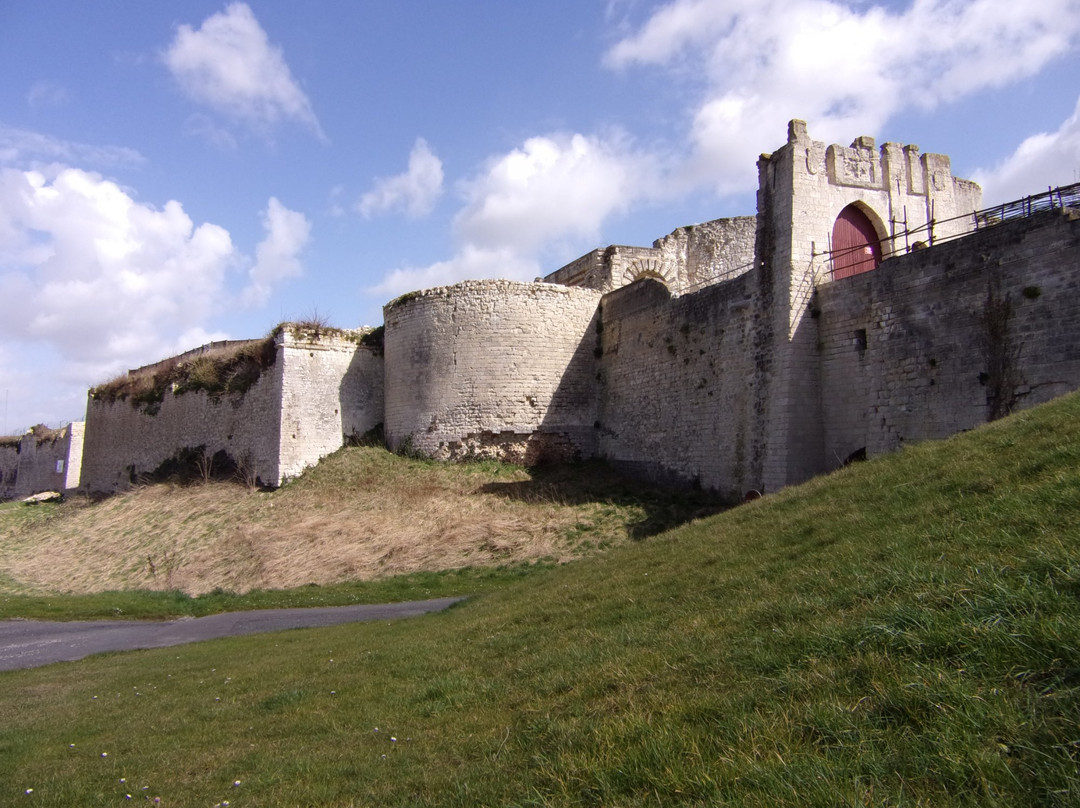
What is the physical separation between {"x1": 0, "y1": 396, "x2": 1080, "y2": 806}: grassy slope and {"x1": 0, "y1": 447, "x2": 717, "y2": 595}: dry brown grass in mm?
8038

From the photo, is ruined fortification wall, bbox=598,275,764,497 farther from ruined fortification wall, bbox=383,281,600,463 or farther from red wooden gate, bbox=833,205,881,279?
red wooden gate, bbox=833,205,881,279

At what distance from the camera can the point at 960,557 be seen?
445cm

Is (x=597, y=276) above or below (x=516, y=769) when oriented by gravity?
above

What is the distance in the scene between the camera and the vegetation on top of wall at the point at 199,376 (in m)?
26.1

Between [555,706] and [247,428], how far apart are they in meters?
23.7

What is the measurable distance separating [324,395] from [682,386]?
12349 mm

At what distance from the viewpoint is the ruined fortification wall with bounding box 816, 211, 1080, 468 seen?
10.9m

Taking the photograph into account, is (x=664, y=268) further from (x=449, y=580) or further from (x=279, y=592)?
(x=279, y=592)

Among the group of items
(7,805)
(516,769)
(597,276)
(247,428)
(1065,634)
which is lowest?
(7,805)

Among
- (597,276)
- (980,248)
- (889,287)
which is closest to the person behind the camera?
(980,248)

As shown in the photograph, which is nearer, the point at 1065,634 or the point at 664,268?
the point at 1065,634

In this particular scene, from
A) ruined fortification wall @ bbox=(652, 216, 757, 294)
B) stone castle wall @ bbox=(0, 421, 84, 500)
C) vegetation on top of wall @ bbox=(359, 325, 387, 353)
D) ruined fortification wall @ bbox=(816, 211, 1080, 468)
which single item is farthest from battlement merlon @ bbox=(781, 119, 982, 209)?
stone castle wall @ bbox=(0, 421, 84, 500)

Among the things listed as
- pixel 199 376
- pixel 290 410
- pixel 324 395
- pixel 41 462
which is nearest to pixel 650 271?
pixel 324 395

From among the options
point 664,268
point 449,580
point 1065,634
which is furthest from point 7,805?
point 664,268
